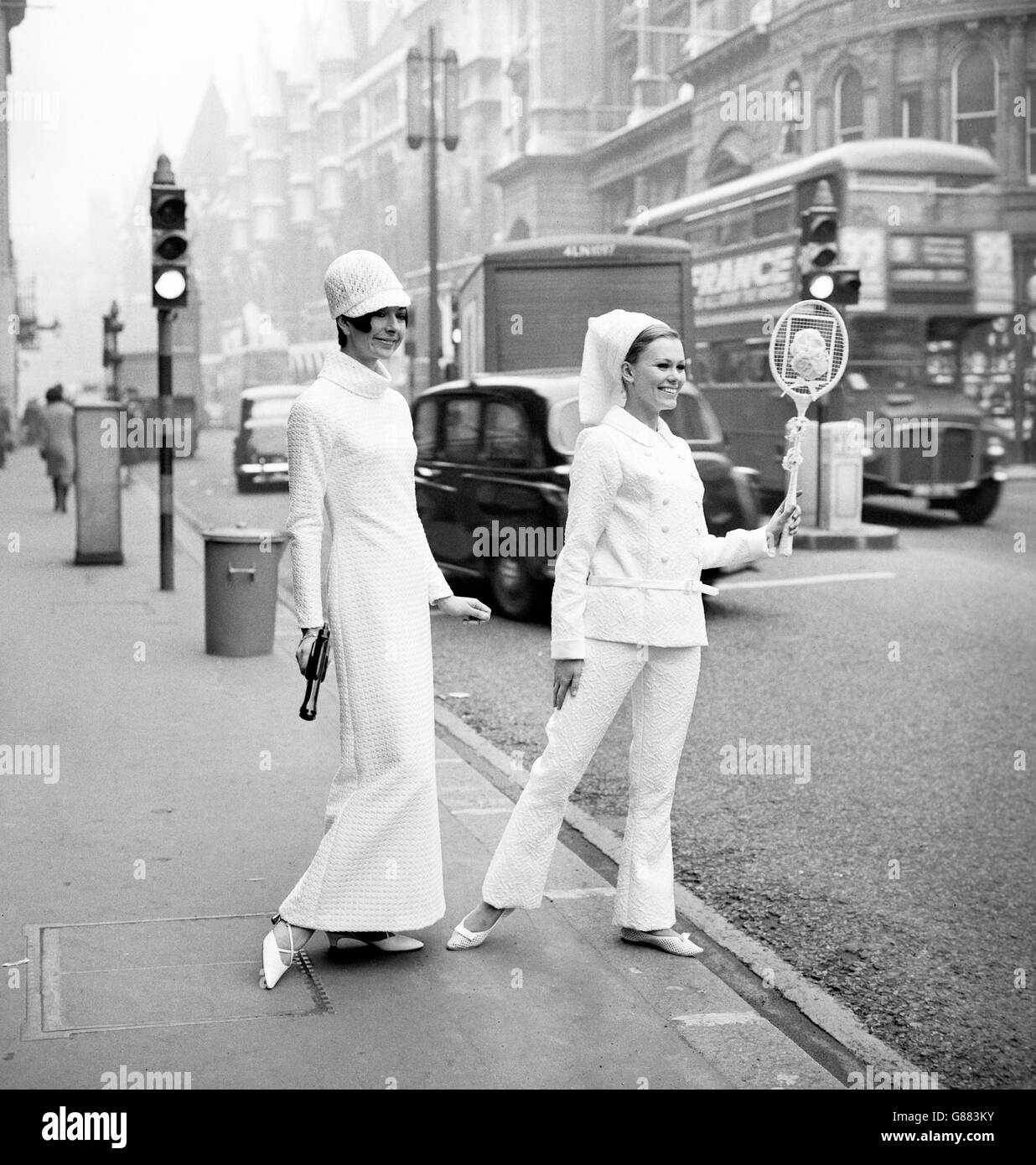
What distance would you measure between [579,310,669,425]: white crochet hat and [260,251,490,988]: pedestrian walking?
19.7 inches

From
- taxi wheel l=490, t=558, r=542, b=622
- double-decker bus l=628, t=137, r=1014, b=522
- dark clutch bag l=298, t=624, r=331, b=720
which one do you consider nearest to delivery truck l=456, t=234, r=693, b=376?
double-decker bus l=628, t=137, r=1014, b=522

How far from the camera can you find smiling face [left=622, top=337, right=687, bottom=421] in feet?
14.4

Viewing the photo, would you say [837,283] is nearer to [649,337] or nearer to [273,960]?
[649,337]

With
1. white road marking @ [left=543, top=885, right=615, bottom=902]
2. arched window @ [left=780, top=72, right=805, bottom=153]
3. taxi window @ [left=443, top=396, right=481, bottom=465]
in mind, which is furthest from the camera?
arched window @ [left=780, top=72, right=805, bottom=153]

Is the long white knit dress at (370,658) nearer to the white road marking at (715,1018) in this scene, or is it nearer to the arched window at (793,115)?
the white road marking at (715,1018)

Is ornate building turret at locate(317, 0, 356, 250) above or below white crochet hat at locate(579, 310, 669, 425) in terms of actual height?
above

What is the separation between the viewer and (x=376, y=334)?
4.32 metres

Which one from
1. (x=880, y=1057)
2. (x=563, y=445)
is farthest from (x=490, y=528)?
(x=880, y=1057)

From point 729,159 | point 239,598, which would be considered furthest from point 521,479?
point 729,159

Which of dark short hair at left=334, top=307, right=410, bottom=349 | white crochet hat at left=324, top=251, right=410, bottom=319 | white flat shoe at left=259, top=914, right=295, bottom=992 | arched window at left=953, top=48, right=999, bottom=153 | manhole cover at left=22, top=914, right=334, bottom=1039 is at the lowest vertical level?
manhole cover at left=22, top=914, right=334, bottom=1039

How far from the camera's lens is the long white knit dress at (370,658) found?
4316mm

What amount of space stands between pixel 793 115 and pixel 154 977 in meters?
35.7

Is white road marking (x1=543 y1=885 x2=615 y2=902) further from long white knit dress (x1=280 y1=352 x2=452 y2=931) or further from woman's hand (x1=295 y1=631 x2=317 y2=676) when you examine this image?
woman's hand (x1=295 y1=631 x2=317 y2=676)

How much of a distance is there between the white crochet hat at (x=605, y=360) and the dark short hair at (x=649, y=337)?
1 cm
